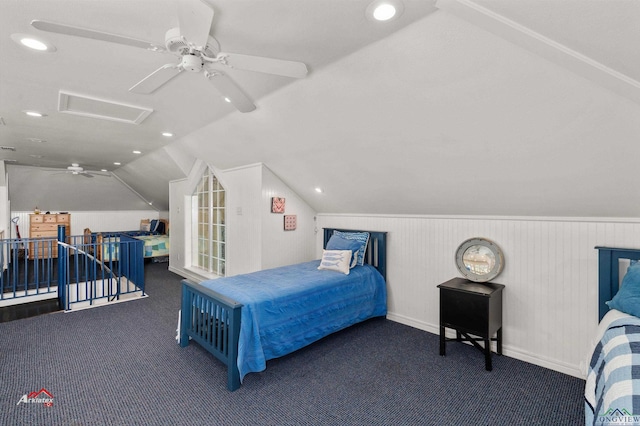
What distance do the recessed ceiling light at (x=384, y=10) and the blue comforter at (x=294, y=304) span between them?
2.15 m

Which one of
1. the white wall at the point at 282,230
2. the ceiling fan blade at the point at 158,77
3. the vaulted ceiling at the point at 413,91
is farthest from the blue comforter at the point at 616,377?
the white wall at the point at 282,230

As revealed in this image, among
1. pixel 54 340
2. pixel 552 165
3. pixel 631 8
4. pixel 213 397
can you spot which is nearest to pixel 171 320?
pixel 54 340

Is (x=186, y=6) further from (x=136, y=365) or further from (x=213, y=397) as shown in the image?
(x=136, y=365)

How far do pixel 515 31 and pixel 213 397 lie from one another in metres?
2.90

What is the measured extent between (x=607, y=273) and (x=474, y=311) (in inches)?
39.5

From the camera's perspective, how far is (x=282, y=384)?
2389 mm

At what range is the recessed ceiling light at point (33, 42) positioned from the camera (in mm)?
1811

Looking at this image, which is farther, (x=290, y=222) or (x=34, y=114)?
(x=290, y=222)

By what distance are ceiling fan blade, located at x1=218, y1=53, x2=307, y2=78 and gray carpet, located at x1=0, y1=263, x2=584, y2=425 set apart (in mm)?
2161

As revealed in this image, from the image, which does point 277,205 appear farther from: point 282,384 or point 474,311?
point 474,311

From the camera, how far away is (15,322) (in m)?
3.56

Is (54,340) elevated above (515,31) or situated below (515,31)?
below

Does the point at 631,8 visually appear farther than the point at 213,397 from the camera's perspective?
No

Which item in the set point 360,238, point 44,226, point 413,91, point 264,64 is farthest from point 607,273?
point 44,226
